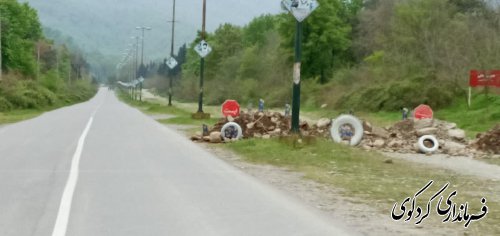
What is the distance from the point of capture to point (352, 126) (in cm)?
2062

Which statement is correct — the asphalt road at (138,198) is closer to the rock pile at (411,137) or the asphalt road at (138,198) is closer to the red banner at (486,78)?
the rock pile at (411,137)

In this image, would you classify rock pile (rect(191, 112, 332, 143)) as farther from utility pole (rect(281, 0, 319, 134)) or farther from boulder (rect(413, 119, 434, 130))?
boulder (rect(413, 119, 434, 130))

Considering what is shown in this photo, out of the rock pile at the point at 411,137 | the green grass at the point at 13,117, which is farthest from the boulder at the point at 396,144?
the green grass at the point at 13,117

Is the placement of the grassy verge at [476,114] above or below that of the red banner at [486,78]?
below

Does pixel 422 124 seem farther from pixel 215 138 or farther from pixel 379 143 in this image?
pixel 215 138

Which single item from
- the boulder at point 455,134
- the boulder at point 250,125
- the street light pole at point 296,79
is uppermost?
the street light pole at point 296,79

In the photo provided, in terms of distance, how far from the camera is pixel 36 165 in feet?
45.4

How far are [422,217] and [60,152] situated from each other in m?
10.8

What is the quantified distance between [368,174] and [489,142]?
690 cm

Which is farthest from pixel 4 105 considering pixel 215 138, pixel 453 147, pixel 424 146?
pixel 453 147

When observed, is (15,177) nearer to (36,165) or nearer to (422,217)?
(36,165)

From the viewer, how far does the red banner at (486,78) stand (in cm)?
3288

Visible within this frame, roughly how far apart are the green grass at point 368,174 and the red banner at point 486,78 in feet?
57.0

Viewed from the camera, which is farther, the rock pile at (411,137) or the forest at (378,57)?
the forest at (378,57)
